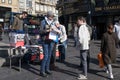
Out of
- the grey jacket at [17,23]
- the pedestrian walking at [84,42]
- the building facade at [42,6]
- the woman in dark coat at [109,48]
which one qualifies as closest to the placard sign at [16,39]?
the grey jacket at [17,23]

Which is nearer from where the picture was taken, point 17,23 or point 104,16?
point 17,23

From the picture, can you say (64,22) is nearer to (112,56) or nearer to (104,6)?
(104,6)

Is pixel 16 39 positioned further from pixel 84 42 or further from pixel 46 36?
pixel 84 42

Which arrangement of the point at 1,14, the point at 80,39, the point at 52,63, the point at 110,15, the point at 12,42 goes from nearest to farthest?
the point at 80,39
the point at 52,63
the point at 12,42
the point at 110,15
the point at 1,14

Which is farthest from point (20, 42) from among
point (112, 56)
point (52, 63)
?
point (112, 56)

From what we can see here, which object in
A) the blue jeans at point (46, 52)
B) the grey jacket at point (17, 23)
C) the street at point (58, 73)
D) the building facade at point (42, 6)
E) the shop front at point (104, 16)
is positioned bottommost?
the street at point (58, 73)

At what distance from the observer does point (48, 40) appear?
9.04m

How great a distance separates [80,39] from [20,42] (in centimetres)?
425

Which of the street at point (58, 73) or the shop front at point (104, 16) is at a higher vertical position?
the shop front at point (104, 16)

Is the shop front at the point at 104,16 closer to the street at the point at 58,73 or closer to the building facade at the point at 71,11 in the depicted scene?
the building facade at the point at 71,11

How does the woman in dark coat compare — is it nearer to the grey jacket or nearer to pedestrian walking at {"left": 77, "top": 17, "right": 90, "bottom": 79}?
pedestrian walking at {"left": 77, "top": 17, "right": 90, "bottom": 79}

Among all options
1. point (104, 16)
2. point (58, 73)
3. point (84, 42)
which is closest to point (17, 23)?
point (58, 73)

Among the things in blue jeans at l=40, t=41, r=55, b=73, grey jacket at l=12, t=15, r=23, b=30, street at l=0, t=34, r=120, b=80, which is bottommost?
street at l=0, t=34, r=120, b=80

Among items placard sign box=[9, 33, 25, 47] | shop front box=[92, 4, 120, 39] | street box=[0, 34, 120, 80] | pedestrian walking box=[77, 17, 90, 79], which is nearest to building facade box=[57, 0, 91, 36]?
shop front box=[92, 4, 120, 39]
